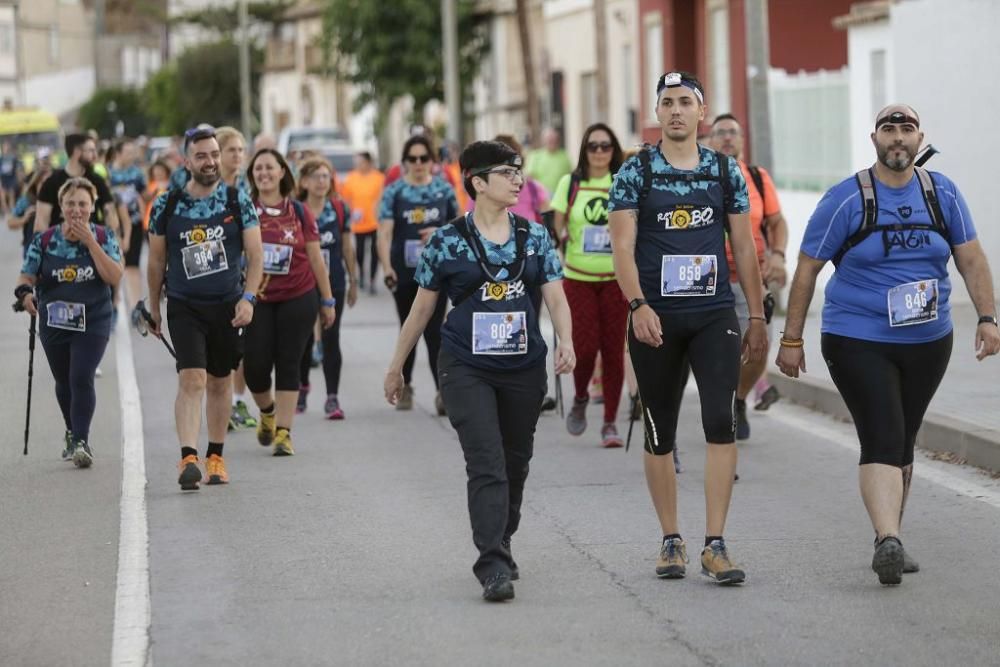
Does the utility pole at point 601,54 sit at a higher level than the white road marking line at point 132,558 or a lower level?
higher

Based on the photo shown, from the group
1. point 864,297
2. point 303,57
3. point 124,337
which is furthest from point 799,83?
point 303,57

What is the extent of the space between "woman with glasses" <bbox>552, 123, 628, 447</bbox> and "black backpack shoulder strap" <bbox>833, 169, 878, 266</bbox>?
3.90 m

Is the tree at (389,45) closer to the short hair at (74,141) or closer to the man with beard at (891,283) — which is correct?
the short hair at (74,141)

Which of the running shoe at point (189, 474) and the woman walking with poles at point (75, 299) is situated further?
the woman walking with poles at point (75, 299)

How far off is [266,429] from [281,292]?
0.84 meters

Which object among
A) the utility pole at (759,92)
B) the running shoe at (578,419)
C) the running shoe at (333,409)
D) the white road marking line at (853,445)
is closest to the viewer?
the white road marking line at (853,445)

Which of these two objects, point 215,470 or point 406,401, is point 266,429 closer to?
point 215,470

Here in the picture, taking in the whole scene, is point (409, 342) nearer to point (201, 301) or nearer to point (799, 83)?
point (201, 301)

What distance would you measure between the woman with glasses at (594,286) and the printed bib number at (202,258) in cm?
241

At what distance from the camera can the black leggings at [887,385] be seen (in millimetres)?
7465

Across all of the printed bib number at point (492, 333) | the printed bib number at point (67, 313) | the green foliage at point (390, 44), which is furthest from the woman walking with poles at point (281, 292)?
the green foliage at point (390, 44)

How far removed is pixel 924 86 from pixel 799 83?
11.5 ft

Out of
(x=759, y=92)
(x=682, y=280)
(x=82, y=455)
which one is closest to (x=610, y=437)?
(x=82, y=455)

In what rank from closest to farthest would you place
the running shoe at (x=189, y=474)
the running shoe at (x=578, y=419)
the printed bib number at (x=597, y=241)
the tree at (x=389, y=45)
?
1. the running shoe at (x=189, y=474)
2. the printed bib number at (x=597, y=241)
3. the running shoe at (x=578, y=419)
4. the tree at (x=389, y=45)
